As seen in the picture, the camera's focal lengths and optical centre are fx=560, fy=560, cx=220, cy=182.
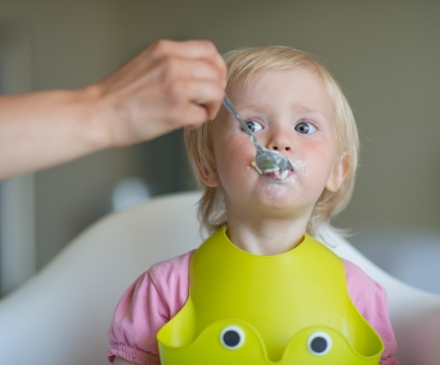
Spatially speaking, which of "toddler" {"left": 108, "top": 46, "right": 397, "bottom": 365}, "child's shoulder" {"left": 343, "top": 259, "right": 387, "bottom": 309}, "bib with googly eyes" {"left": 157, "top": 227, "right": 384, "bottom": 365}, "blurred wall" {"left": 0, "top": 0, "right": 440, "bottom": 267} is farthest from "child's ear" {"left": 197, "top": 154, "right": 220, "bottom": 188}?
"blurred wall" {"left": 0, "top": 0, "right": 440, "bottom": 267}

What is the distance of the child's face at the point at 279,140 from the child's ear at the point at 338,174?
0.09 meters

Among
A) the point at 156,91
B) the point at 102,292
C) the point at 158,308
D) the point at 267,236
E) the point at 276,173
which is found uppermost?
the point at 156,91

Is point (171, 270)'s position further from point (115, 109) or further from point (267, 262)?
point (115, 109)

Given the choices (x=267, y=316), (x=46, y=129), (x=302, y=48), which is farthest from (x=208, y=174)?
(x=302, y=48)

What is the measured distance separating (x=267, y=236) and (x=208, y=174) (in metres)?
0.15

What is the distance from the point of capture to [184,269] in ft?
2.66

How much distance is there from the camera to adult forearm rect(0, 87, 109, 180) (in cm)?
50

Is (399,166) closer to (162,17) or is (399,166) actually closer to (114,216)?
(114,216)

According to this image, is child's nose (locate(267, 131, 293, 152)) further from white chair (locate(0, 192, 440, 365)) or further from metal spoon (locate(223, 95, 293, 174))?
white chair (locate(0, 192, 440, 365))

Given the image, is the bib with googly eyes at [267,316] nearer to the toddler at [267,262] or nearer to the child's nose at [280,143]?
the toddler at [267,262]

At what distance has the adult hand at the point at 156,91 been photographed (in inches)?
21.1

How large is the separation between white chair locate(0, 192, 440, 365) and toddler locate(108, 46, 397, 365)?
18 cm

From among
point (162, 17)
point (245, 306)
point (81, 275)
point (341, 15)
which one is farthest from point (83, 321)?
point (162, 17)

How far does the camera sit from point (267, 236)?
2.58ft
